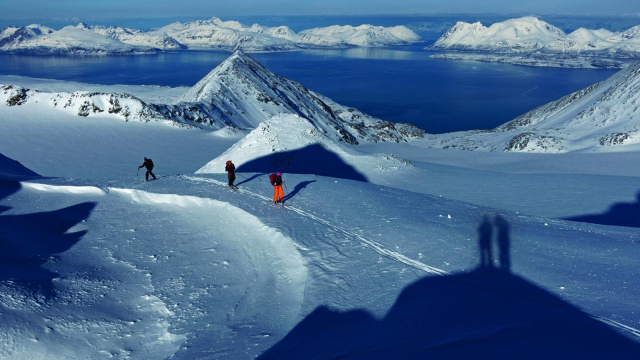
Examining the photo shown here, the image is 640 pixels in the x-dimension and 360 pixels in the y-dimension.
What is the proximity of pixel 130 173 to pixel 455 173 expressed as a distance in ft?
74.3

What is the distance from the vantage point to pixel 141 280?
874 cm

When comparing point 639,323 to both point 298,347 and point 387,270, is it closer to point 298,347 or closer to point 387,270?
point 387,270

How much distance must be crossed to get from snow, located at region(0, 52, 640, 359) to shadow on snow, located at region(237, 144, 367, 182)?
702cm

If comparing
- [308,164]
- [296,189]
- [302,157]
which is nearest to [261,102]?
[302,157]

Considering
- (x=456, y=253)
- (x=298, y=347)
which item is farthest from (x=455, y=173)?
(x=298, y=347)

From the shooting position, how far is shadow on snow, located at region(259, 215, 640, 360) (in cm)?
577

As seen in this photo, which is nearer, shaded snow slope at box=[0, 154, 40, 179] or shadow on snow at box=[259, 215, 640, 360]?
shadow on snow at box=[259, 215, 640, 360]

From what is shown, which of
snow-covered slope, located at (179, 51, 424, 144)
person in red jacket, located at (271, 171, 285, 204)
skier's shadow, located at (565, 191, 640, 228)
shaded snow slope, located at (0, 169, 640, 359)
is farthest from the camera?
snow-covered slope, located at (179, 51, 424, 144)

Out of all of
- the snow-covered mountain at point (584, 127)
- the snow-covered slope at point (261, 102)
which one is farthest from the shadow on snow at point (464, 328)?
the snow-covered slope at point (261, 102)

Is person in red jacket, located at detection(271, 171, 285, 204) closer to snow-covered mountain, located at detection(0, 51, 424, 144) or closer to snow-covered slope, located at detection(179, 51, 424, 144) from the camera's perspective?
snow-covered mountain, located at detection(0, 51, 424, 144)

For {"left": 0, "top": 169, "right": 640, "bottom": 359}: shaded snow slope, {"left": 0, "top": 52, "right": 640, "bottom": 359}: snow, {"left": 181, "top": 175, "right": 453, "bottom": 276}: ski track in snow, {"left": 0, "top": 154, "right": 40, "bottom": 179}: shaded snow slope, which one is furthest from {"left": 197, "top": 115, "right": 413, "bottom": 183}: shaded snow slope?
{"left": 181, "top": 175, "right": 453, "bottom": 276}: ski track in snow

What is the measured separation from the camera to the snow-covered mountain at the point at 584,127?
47.2 m

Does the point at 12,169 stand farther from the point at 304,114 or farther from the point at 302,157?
the point at 304,114

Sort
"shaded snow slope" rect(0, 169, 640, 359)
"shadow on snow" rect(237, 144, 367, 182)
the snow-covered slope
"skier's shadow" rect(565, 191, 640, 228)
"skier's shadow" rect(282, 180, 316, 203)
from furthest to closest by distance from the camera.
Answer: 1. the snow-covered slope
2. "shadow on snow" rect(237, 144, 367, 182)
3. "skier's shadow" rect(565, 191, 640, 228)
4. "skier's shadow" rect(282, 180, 316, 203)
5. "shaded snow slope" rect(0, 169, 640, 359)
